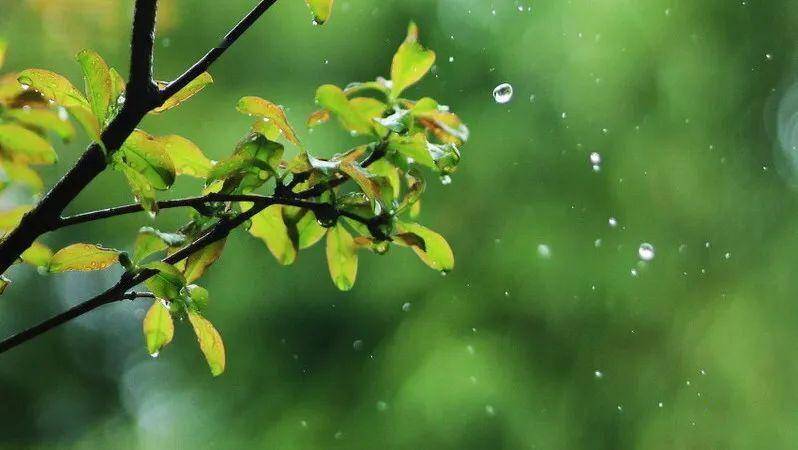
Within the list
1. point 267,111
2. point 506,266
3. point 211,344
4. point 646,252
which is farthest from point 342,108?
point 646,252

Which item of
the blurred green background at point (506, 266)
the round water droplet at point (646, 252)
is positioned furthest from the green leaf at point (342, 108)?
the round water droplet at point (646, 252)

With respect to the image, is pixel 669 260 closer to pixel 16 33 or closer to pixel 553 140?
pixel 553 140

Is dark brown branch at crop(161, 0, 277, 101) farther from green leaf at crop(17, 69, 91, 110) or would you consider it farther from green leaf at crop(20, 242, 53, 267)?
green leaf at crop(20, 242, 53, 267)

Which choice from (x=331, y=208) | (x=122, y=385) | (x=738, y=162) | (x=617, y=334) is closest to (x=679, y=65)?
(x=738, y=162)

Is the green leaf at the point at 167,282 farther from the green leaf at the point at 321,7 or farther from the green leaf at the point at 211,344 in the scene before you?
the green leaf at the point at 321,7

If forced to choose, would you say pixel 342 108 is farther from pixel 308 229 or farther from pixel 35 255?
pixel 35 255
